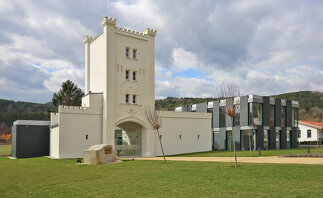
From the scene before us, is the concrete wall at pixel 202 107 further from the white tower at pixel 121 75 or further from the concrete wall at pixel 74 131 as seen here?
the concrete wall at pixel 74 131

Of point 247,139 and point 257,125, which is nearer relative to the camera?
point 257,125

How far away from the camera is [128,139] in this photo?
34812 millimetres

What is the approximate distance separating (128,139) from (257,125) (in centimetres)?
1700

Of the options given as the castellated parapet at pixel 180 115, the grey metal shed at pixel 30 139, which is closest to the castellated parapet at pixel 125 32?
the castellated parapet at pixel 180 115

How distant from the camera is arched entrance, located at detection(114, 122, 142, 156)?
33.3 m

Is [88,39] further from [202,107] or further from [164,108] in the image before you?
[164,108]

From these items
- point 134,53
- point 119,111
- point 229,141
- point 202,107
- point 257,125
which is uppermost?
point 134,53

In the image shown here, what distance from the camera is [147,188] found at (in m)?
10.8

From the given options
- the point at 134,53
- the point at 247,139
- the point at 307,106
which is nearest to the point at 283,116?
the point at 247,139

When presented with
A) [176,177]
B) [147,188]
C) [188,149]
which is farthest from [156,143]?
[147,188]

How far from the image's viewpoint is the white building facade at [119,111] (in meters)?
29.1

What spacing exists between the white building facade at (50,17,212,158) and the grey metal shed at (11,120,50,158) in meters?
1.34

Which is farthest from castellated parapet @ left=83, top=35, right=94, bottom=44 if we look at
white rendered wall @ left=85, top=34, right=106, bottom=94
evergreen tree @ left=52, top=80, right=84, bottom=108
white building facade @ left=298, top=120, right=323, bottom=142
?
white building facade @ left=298, top=120, right=323, bottom=142

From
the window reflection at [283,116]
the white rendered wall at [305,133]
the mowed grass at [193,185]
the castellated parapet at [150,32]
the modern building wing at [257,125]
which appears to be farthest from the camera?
the white rendered wall at [305,133]
